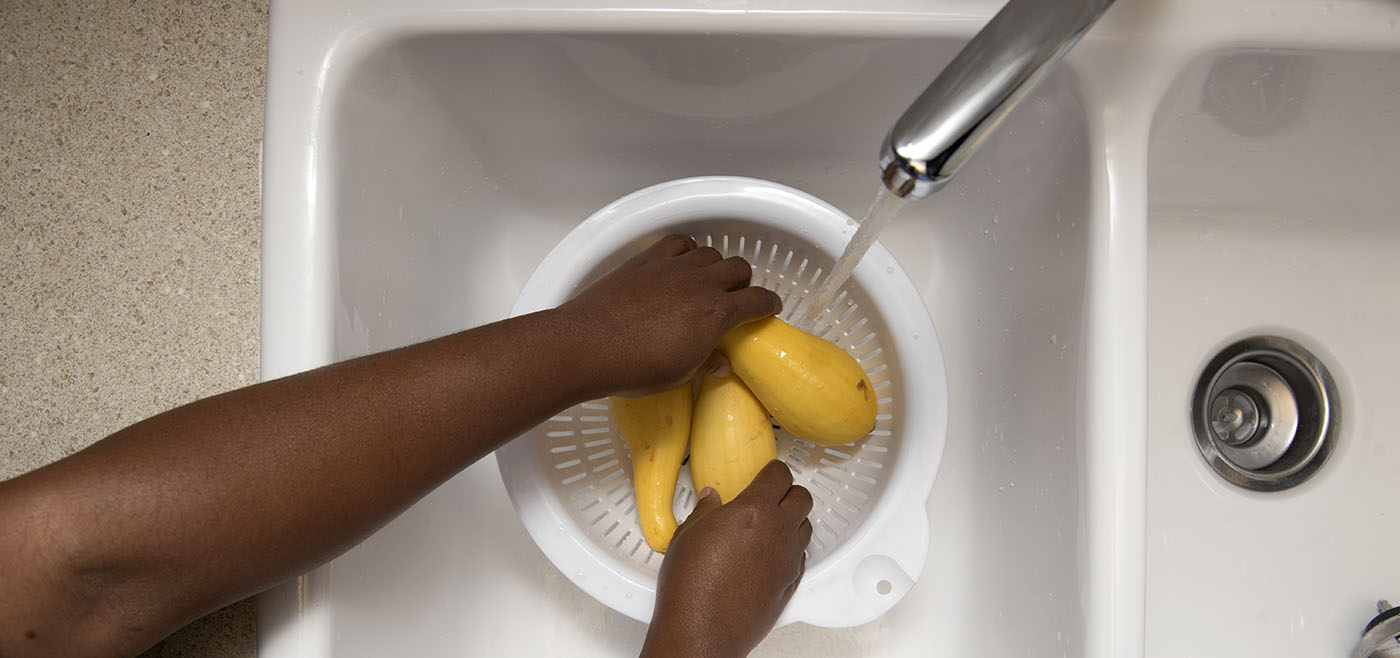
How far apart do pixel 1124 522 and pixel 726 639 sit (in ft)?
0.94

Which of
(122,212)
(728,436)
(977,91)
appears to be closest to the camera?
(977,91)

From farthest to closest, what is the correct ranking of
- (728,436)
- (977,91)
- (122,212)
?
(728,436)
(122,212)
(977,91)

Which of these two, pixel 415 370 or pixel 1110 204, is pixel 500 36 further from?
pixel 1110 204

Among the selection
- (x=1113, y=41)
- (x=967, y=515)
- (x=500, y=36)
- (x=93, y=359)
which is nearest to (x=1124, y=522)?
(x=967, y=515)

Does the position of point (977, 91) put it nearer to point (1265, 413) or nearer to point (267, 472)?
point (267, 472)

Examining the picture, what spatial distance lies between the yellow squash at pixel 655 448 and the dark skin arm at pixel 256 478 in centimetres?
9

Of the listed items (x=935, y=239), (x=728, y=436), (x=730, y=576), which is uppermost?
(x=935, y=239)

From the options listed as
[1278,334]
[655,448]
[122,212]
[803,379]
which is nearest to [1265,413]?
[1278,334]

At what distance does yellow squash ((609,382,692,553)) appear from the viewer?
0.72 meters

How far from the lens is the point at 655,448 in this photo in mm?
719

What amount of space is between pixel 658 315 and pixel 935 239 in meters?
0.29

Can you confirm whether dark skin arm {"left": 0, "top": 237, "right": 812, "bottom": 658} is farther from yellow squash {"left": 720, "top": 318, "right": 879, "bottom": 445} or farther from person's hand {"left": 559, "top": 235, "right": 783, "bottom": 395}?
yellow squash {"left": 720, "top": 318, "right": 879, "bottom": 445}

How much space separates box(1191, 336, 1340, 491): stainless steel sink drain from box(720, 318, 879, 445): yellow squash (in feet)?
1.06

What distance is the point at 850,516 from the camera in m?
0.75
